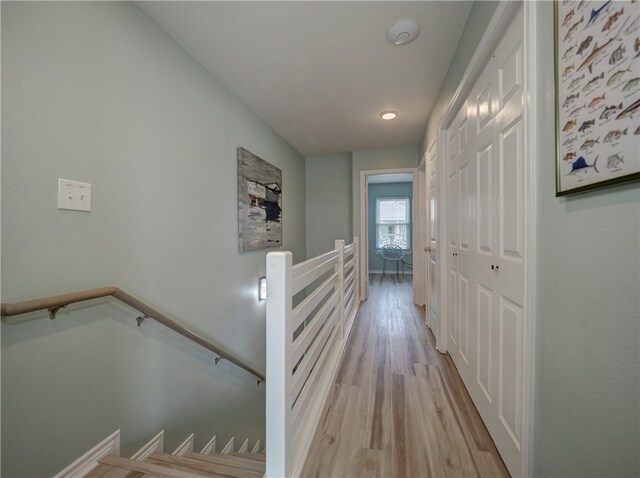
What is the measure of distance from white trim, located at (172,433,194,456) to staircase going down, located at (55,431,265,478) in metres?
0.18

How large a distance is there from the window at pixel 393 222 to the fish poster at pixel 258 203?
15.0 feet

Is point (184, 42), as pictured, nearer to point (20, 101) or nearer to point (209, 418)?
point (20, 101)

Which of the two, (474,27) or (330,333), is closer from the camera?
(474,27)

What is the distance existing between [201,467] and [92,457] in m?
0.51

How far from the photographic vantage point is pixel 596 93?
2.10ft

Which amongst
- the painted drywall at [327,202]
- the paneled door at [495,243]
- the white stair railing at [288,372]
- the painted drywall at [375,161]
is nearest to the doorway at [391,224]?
the painted drywall at [327,202]

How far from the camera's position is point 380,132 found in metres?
3.46

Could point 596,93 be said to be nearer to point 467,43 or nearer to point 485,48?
point 485,48

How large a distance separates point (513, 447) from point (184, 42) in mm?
2880

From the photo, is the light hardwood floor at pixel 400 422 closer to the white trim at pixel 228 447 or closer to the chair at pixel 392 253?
the white trim at pixel 228 447

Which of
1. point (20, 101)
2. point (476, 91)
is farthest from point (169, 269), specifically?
point (476, 91)

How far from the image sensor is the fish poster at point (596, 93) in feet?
1.83

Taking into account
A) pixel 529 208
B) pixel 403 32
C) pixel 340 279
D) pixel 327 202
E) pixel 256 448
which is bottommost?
pixel 256 448

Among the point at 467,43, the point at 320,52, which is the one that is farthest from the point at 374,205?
the point at 467,43
